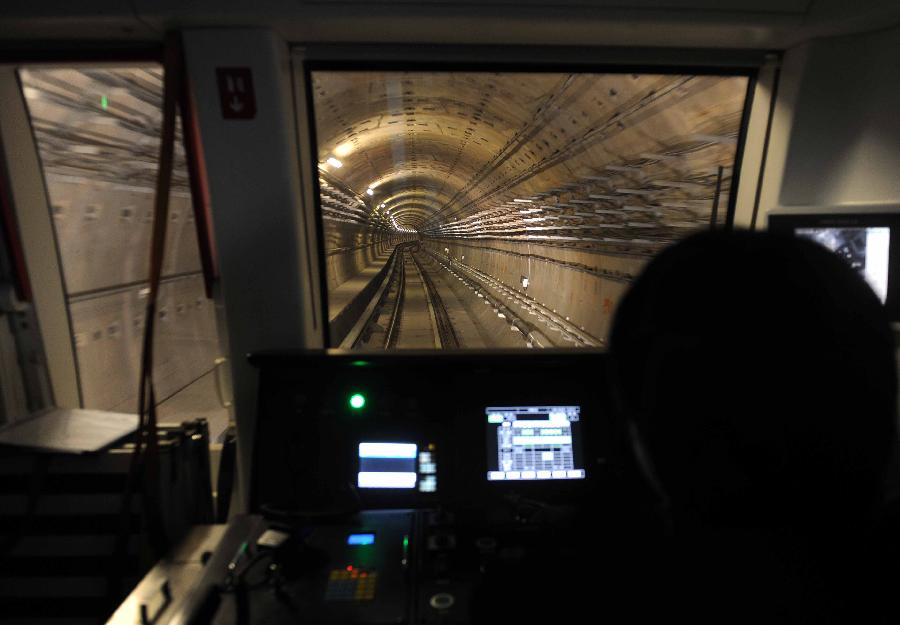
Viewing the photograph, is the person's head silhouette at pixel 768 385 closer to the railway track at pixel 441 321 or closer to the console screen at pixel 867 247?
the console screen at pixel 867 247

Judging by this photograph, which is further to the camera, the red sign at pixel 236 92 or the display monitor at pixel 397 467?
the red sign at pixel 236 92

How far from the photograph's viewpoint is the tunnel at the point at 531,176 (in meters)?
4.02

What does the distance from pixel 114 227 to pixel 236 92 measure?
5.85 feet

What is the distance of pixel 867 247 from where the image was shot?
2.30 meters

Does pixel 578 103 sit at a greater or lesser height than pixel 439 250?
greater

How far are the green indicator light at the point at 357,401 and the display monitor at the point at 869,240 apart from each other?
213 cm

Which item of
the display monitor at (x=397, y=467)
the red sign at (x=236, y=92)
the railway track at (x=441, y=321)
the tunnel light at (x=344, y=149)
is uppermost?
the tunnel light at (x=344, y=149)

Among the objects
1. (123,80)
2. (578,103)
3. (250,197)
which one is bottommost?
(250,197)

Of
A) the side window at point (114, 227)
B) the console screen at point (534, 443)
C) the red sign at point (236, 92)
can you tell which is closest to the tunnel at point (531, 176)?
the red sign at point (236, 92)

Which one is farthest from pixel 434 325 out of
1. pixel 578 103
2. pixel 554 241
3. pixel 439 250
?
pixel 439 250

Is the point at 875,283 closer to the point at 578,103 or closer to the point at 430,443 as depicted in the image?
the point at 430,443

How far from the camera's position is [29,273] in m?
2.69

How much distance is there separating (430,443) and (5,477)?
205 centimetres

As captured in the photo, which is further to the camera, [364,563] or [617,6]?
[617,6]
